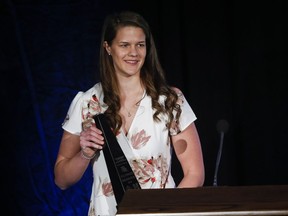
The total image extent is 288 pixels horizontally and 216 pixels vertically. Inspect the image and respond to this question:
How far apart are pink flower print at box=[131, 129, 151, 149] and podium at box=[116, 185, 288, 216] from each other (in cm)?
110

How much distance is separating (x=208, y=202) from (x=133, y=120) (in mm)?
1260

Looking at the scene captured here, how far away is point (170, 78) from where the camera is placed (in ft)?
9.42

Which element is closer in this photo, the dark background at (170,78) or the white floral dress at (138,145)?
the white floral dress at (138,145)

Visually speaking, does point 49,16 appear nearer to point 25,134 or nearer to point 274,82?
point 25,134

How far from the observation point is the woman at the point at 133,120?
1.93m

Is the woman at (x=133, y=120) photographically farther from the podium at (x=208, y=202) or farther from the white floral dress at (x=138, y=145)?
the podium at (x=208, y=202)

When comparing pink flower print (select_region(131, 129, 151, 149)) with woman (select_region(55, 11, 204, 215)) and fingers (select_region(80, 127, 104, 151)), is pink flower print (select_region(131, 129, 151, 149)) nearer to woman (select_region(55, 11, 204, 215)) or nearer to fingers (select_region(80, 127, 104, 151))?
woman (select_region(55, 11, 204, 215))

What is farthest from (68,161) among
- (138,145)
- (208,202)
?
(208,202)

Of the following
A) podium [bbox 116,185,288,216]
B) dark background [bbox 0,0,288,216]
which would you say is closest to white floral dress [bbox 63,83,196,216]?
dark background [bbox 0,0,288,216]

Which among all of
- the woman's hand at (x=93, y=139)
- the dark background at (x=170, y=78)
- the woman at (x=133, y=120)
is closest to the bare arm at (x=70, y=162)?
the woman at (x=133, y=120)

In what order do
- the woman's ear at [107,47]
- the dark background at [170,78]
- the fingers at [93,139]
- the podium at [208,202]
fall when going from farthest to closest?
1. the dark background at [170,78]
2. the woman's ear at [107,47]
3. the fingers at [93,139]
4. the podium at [208,202]

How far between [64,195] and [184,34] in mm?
1124

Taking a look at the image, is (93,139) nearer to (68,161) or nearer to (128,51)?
(68,161)

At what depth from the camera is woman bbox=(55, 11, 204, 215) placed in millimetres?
1935
